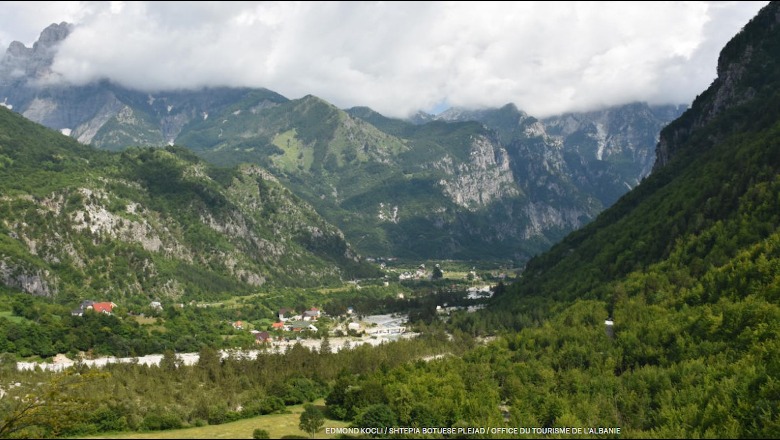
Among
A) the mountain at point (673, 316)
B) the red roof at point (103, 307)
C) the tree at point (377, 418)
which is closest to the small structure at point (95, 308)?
the red roof at point (103, 307)

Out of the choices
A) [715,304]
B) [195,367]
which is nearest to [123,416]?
[195,367]

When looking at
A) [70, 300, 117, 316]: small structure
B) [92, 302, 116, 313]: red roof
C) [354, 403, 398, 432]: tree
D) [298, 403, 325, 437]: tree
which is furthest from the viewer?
[92, 302, 116, 313]: red roof

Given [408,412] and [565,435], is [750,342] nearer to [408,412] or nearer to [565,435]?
[565,435]

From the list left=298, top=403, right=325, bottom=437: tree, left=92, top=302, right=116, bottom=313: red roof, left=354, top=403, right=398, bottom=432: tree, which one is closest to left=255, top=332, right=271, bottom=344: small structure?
left=92, top=302, right=116, bottom=313: red roof

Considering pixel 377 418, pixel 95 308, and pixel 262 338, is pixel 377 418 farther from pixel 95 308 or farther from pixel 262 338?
pixel 95 308

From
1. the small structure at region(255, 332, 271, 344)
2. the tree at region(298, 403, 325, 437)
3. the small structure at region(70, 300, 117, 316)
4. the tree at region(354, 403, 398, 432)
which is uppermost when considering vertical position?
the small structure at region(70, 300, 117, 316)

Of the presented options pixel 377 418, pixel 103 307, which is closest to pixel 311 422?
pixel 377 418

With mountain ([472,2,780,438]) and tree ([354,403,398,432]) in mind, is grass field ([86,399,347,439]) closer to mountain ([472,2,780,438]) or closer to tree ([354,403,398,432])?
tree ([354,403,398,432])
